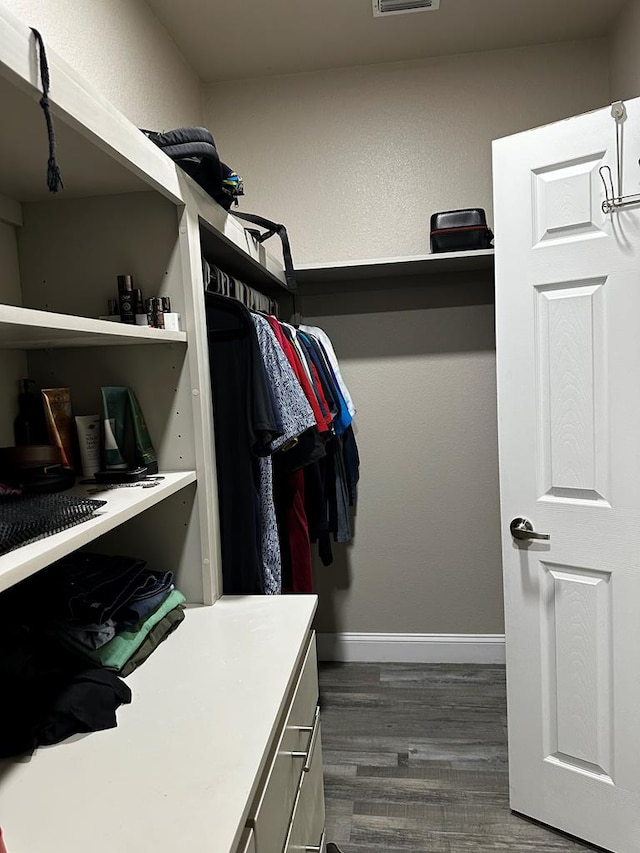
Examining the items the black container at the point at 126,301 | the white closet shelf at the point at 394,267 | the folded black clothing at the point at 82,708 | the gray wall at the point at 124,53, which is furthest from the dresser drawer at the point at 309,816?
the gray wall at the point at 124,53

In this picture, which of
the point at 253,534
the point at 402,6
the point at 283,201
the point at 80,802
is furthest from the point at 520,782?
the point at 402,6

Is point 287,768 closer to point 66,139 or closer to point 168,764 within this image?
point 168,764

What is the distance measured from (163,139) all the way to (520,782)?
2131 mm

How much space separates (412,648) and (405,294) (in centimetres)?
169

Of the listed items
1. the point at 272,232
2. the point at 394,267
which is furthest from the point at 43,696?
the point at 394,267

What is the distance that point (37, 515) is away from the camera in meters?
1.02

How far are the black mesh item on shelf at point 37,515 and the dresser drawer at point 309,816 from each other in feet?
2.40

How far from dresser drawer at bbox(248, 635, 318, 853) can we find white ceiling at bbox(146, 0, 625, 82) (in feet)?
7.31

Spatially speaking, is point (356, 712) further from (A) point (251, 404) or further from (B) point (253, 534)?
(A) point (251, 404)

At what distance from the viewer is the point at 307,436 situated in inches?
81.3

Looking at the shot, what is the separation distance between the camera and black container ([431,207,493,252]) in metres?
2.65

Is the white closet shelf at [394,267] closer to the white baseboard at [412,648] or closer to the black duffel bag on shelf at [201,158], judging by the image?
the black duffel bag on shelf at [201,158]

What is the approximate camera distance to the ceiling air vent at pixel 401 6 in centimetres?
239

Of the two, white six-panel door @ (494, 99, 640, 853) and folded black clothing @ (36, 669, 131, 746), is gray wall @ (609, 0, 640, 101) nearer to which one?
white six-panel door @ (494, 99, 640, 853)
